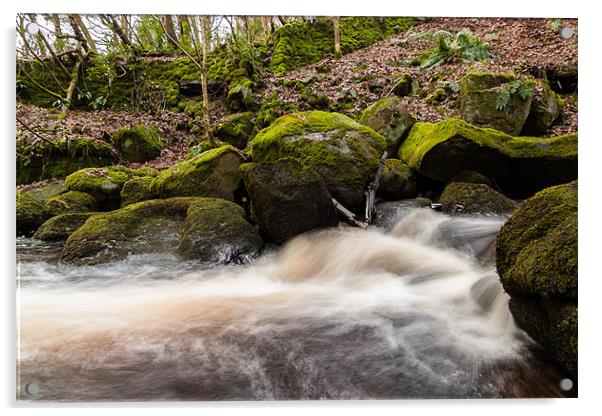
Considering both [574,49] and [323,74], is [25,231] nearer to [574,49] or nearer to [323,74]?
[323,74]

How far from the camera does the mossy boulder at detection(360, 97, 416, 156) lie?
4152mm

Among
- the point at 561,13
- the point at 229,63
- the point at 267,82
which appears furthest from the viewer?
the point at 267,82

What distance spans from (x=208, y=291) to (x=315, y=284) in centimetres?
75

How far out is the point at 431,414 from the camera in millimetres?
2119

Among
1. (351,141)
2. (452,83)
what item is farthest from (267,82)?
(452,83)

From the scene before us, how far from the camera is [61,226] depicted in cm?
330

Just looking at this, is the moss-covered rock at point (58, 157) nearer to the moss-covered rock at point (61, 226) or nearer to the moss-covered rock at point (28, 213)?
the moss-covered rock at point (28, 213)

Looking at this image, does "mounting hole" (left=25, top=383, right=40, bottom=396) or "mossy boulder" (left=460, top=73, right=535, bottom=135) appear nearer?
"mounting hole" (left=25, top=383, right=40, bottom=396)

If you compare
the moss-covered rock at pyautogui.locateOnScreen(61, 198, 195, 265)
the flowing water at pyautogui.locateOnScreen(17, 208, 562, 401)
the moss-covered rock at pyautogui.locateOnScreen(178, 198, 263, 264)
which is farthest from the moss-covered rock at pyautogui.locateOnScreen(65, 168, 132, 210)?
the moss-covered rock at pyautogui.locateOnScreen(178, 198, 263, 264)

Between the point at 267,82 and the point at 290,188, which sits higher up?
the point at 267,82

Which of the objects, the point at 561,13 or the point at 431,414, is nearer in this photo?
the point at 431,414

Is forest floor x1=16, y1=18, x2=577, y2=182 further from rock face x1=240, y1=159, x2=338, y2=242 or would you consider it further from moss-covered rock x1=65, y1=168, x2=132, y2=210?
rock face x1=240, y1=159, x2=338, y2=242

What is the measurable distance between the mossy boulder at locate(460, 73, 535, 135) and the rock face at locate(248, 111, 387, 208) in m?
1.14

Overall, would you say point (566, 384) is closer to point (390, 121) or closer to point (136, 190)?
point (390, 121)
